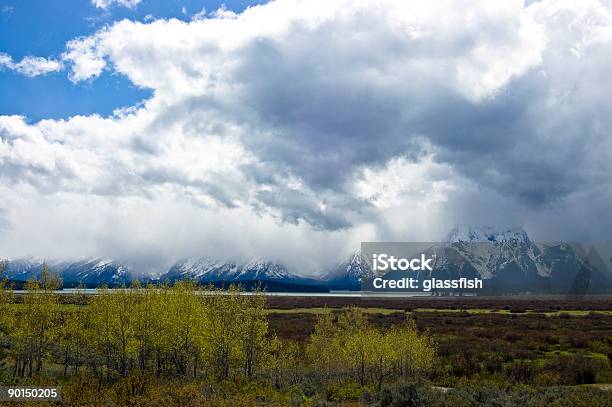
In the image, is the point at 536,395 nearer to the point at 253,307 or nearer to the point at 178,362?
the point at 253,307

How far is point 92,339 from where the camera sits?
3584 centimetres

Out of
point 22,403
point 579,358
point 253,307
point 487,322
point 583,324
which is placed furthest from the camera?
point 487,322

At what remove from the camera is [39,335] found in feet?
119

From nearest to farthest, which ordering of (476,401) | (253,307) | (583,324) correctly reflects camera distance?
(476,401), (253,307), (583,324)

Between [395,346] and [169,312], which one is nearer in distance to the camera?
[169,312]

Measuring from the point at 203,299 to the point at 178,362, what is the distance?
17.9 feet

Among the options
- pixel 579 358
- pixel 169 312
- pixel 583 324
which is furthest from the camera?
pixel 583 324

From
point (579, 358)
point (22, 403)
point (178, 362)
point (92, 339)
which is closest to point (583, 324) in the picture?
point (579, 358)

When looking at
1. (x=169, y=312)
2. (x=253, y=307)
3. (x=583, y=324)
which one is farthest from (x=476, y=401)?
(x=583, y=324)

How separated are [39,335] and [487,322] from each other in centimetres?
7502

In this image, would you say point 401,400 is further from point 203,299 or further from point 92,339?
point 92,339

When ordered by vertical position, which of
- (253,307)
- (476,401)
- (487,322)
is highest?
(253,307)

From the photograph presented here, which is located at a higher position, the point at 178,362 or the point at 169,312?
the point at 169,312

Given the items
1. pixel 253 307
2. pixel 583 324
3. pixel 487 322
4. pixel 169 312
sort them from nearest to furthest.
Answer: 1. pixel 169 312
2. pixel 253 307
3. pixel 583 324
4. pixel 487 322
